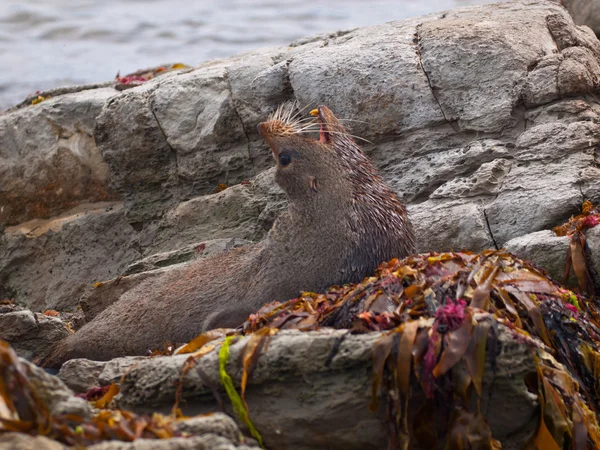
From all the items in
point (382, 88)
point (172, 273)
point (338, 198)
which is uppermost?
point (382, 88)

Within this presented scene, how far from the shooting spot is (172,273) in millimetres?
6414

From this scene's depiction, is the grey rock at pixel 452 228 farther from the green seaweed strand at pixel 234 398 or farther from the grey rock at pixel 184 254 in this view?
the green seaweed strand at pixel 234 398

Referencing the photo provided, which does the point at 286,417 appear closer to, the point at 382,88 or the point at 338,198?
the point at 338,198

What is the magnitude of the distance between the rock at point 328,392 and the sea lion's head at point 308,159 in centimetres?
213

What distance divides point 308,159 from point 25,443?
12.0 ft

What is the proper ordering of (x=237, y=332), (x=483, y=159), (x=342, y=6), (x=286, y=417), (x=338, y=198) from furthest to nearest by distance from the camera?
(x=342, y=6) < (x=483, y=159) < (x=338, y=198) < (x=237, y=332) < (x=286, y=417)

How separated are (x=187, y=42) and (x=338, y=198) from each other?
1549 centimetres

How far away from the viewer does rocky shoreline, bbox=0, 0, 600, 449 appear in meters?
6.55

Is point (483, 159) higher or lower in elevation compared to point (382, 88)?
lower

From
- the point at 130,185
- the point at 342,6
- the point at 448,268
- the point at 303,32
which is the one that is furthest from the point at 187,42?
the point at 448,268

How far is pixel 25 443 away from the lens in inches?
109

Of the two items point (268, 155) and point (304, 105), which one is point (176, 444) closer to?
point (304, 105)

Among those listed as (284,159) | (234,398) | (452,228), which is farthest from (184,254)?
(234,398)

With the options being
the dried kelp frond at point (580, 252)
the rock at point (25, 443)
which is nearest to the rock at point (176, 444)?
the rock at point (25, 443)
